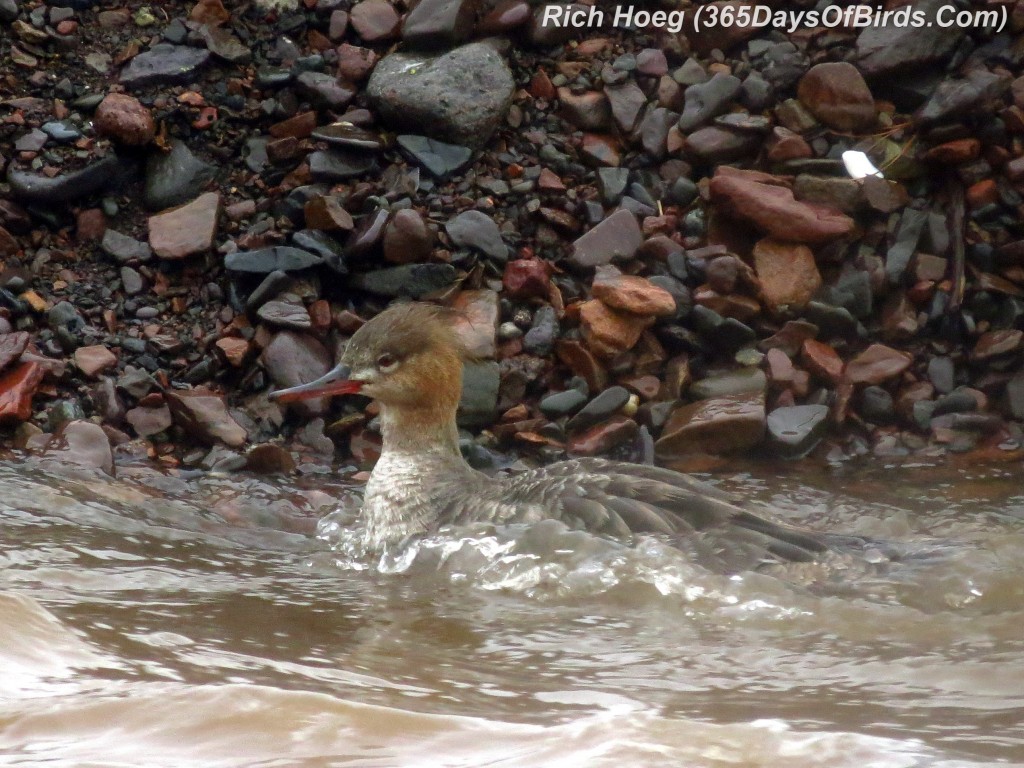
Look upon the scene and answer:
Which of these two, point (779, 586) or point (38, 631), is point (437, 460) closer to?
point (779, 586)

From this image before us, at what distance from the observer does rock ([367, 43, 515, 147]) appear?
19.6ft

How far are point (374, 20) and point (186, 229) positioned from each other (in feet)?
4.92

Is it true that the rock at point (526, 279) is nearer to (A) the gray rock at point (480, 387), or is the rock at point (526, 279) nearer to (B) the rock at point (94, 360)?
(A) the gray rock at point (480, 387)

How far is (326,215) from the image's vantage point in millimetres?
5641

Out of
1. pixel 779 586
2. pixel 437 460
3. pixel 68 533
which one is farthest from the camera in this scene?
pixel 437 460

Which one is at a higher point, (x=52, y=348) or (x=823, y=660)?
(x=52, y=348)

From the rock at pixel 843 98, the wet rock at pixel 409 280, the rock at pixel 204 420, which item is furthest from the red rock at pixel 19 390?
the rock at pixel 843 98

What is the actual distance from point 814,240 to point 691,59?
127 centimetres

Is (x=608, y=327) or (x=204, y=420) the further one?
(x=608, y=327)

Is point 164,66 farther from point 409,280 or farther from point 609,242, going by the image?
point 609,242

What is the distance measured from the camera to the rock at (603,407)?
5.34m

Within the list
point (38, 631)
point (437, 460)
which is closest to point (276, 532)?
point (437, 460)

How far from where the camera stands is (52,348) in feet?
17.7

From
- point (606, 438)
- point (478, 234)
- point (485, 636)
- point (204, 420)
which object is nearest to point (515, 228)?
point (478, 234)
